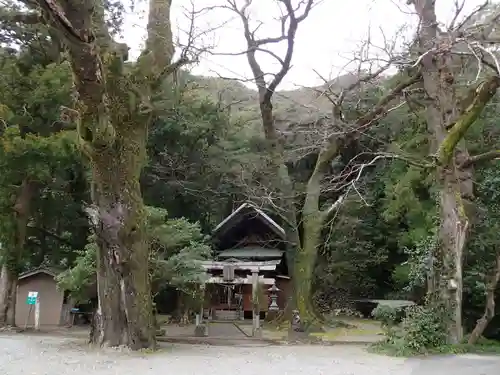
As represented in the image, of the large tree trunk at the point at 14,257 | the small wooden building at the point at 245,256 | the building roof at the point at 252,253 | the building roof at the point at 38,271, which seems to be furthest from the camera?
the building roof at the point at 252,253

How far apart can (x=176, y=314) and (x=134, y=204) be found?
30.0 feet

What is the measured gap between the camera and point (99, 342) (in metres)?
10.1

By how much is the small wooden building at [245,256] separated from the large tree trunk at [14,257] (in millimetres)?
5873

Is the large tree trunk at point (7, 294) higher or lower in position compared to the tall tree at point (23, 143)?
lower

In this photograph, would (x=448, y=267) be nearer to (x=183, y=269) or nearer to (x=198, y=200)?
(x=183, y=269)

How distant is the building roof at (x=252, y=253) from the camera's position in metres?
18.5

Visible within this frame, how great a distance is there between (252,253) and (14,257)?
26.0 ft

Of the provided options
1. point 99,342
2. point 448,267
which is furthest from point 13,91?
point 448,267

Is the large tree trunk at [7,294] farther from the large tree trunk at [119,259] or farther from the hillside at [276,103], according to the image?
the hillside at [276,103]

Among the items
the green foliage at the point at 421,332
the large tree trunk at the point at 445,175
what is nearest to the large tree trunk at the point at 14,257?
the green foliage at the point at 421,332

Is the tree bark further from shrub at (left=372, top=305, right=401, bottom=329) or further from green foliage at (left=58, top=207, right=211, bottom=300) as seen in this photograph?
green foliage at (left=58, top=207, right=211, bottom=300)

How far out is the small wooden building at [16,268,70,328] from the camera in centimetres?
1789

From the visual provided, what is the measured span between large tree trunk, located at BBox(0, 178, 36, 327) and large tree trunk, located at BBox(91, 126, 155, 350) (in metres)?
6.56

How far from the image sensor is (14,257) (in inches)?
617
